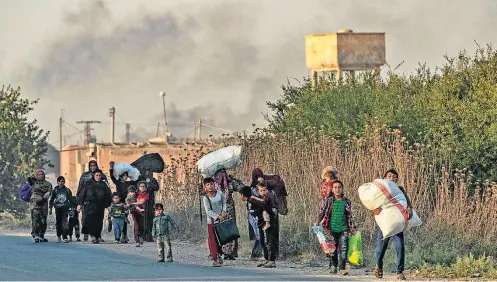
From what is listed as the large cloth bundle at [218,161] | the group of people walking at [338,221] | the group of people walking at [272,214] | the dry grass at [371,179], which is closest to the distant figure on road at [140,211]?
the dry grass at [371,179]

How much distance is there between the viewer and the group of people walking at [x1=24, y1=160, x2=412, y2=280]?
22188 mm

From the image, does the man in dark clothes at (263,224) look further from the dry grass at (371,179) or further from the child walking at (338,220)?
the child walking at (338,220)

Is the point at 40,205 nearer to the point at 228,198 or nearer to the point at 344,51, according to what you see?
the point at 228,198

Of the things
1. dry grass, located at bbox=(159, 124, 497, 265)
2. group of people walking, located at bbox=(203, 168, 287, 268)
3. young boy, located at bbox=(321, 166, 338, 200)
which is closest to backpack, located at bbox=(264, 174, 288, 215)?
group of people walking, located at bbox=(203, 168, 287, 268)

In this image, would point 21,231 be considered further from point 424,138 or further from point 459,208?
point 459,208

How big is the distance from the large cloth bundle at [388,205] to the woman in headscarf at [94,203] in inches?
475

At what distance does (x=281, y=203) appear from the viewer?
2505 cm

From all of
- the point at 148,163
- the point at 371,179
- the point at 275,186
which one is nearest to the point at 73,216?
the point at 148,163

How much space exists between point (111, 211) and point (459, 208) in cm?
930

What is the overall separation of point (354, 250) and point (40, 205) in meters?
11.7

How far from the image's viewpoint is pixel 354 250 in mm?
22656

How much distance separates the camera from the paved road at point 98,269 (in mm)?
21359

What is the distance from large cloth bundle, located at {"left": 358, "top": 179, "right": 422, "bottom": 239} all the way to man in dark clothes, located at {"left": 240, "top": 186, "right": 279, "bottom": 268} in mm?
2912

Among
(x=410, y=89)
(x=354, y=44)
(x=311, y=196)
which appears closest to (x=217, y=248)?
(x=311, y=196)
